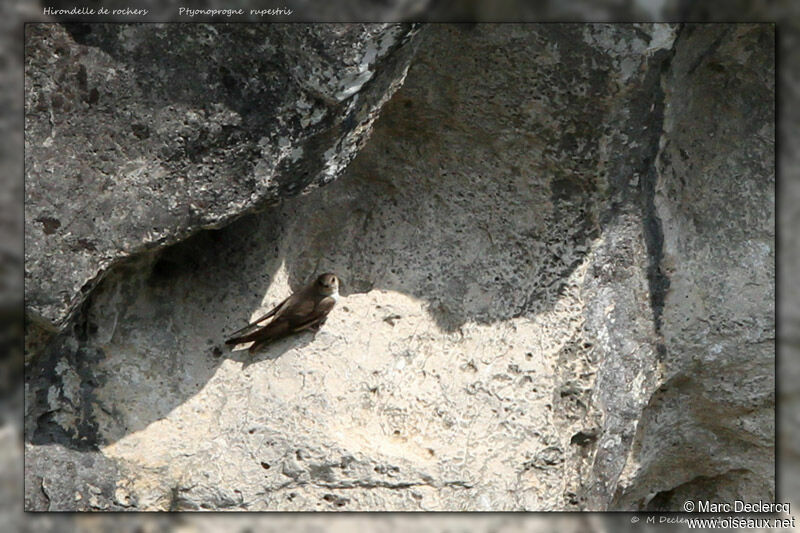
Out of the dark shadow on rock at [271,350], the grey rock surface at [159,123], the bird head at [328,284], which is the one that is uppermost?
the grey rock surface at [159,123]

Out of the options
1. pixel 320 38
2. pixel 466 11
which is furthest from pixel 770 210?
pixel 320 38

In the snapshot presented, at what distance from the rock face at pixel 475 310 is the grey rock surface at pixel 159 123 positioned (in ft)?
0.89

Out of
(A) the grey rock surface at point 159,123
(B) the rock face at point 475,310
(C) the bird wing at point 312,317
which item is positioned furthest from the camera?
(C) the bird wing at point 312,317

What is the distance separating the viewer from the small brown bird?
2150 mm

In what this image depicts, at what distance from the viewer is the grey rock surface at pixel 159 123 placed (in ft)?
5.65

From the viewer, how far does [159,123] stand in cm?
176

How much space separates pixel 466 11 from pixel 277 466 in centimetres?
100

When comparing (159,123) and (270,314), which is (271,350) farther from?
(159,123)

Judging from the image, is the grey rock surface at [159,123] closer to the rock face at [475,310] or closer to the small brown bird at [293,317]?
the rock face at [475,310]

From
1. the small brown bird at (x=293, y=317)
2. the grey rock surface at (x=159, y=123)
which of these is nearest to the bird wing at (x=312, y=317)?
the small brown bird at (x=293, y=317)

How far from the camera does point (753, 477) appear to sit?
2504 mm

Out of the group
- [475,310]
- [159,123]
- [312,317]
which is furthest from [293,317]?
[159,123]

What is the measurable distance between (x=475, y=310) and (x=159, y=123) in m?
0.84

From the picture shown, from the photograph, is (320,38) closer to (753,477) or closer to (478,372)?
(478,372)
